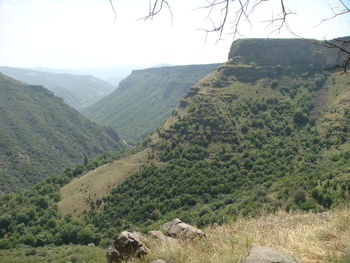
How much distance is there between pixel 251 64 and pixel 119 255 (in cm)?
9190

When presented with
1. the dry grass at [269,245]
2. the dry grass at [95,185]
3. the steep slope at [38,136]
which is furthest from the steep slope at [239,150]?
the steep slope at [38,136]

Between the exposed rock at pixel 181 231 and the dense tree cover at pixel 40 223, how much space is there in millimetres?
42058

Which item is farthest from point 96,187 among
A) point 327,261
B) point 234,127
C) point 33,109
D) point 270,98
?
point 33,109

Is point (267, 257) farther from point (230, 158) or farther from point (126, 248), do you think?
point (230, 158)

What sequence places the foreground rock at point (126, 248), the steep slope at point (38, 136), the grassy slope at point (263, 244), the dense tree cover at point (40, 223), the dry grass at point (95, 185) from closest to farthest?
1. the grassy slope at point (263, 244)
2. the foreground rock at point (126, 248)
3. the dense tree cover at point (40, 223)
4. the dry grass at point (95, 185)
5. the steep slope at point (38, 136)

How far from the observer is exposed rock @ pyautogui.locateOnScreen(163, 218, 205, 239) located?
6.25 meters

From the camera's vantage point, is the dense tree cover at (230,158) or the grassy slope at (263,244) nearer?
the grassy slope at (263,244)

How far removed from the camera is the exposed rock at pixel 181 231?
6.25 metres

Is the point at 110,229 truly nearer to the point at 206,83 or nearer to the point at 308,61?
the point at 206,83

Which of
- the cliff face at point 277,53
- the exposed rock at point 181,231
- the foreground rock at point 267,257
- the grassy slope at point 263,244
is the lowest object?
the exposed rock at point 181,231

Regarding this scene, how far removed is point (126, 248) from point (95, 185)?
5779 centimetres

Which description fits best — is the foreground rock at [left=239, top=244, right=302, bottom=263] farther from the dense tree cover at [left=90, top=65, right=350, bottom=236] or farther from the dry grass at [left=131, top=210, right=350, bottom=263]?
the dense tree cover at [left=90, top=65, right=350, bottom=236]

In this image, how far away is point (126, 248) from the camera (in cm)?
595

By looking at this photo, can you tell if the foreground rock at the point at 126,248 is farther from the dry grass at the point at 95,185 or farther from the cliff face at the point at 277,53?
the cliff face at the point at 277,53
